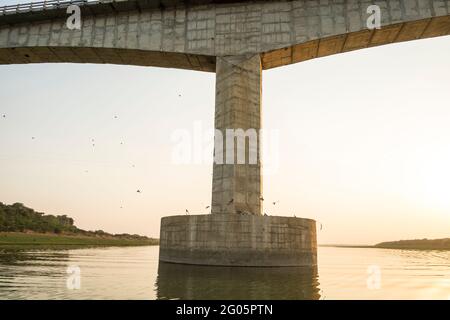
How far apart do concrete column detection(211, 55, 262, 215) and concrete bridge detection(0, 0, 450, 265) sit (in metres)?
0.06

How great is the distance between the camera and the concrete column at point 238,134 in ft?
66.9

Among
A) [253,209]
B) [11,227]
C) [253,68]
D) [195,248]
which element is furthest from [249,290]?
[11,227]

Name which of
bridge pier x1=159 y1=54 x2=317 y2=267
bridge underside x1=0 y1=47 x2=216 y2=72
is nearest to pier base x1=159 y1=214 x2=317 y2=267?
bridge pier x1=159 y1=54 x2=317 y2=267

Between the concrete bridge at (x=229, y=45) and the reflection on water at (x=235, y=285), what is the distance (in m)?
2.74

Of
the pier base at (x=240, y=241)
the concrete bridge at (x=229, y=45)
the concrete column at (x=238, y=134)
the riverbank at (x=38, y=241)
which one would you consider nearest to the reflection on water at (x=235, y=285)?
the pier base at (x=240, y=241)

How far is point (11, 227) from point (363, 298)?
67641 millimetres

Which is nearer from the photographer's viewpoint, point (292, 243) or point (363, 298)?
point (363, 298)

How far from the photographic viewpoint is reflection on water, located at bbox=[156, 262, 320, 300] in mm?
10281

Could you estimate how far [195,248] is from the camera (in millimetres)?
18938

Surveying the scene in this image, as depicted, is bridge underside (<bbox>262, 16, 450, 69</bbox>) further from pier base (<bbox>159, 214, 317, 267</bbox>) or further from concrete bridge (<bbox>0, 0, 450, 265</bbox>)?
pier base (<bbox>159, 214, 317, 267</bbox>)

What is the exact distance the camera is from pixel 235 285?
12.2m

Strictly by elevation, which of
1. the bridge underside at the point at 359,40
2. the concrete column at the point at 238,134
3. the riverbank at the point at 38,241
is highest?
the bridge underside at the point at 359,40

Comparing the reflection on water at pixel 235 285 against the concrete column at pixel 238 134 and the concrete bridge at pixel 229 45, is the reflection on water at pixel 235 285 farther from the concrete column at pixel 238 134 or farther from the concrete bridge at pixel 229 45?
the concrete column at pixel 238 134
